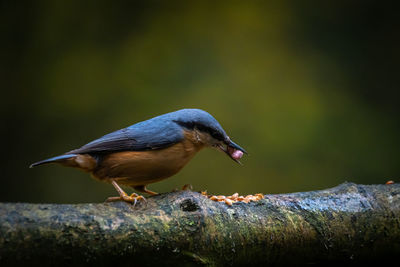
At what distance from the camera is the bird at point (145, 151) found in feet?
8.32

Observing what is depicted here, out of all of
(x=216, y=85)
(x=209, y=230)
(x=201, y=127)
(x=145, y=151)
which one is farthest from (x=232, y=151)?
(x=216, y=85)

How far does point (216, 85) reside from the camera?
5.04 meters

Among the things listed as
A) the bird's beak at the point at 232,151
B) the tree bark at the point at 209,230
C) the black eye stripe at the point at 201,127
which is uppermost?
the black eye stripe at the point at 201,127

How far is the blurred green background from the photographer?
4.74 meters

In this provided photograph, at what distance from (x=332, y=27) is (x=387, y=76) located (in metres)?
0.91

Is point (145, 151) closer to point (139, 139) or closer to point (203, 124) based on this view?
point (139, 139)

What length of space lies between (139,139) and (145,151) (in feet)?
0.32

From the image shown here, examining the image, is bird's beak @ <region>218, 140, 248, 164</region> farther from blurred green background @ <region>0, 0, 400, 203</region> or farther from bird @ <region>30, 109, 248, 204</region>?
blurred green background @ <region>0, 0, 400, 203</region>

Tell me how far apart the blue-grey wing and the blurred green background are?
199cm

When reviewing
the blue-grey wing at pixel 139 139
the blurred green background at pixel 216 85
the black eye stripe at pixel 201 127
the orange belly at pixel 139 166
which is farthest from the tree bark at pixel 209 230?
the blurred green background at pixel 216 85

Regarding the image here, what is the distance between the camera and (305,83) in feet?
16.8

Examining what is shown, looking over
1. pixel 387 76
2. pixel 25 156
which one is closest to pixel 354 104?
pixel 387 76

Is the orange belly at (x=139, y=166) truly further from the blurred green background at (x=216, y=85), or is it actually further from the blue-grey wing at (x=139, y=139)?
the blurred green background at (x=216, y=85)

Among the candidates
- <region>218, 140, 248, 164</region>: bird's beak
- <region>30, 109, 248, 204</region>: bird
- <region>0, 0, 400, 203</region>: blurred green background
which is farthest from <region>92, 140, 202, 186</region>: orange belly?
<region>0, 0, 400, 203</region>: blurred green background
